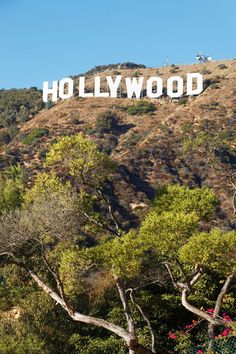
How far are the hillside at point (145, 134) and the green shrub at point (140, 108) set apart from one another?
18 cm

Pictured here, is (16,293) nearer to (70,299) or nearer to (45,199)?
(70,299)

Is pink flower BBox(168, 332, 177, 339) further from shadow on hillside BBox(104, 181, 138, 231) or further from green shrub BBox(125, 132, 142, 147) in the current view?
green shrub BBox(125, 132, 142, 147)

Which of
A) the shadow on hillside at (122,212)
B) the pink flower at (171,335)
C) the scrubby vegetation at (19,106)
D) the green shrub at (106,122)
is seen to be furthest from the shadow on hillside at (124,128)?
the pink flower at (171,335)

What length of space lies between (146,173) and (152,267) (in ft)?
156

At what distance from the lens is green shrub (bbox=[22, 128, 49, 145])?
83019 millimetres

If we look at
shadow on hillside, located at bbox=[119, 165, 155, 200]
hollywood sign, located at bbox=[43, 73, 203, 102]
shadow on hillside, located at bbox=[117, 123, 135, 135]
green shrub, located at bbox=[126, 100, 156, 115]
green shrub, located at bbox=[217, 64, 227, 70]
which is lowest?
shadow on hillside, located at bbox=[119, 165, 155, 200]

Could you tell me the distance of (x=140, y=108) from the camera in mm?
Result: 95188

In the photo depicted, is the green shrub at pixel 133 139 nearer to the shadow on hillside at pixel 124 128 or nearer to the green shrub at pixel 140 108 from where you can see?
the shadow on hillside at pixel 124 128

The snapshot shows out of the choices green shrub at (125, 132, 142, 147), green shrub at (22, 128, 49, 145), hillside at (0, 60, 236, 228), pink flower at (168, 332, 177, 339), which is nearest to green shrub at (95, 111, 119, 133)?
hillside at (0, 60, 236, 228)

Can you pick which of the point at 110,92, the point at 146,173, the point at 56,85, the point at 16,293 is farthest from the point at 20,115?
the point at 16,293

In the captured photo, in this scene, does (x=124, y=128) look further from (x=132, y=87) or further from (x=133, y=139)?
(x=132, y=87)

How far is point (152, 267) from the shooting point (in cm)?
2414

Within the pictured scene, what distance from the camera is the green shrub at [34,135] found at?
83.0m

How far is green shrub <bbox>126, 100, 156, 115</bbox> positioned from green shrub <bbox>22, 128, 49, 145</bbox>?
17624 millimetres
